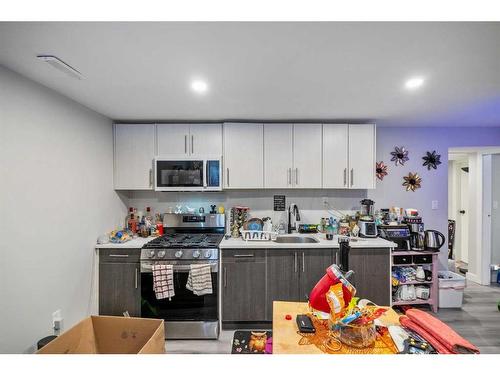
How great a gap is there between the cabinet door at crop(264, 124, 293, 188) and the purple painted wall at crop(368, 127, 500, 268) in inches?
52.3

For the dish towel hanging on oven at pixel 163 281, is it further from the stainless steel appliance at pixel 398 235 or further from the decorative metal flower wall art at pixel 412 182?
the decorative metal flower wall art at pixel 412 182

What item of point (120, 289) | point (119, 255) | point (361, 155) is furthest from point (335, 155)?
point (120, 289)

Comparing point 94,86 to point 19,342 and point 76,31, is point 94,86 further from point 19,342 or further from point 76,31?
point 19,342

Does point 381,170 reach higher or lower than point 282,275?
higher

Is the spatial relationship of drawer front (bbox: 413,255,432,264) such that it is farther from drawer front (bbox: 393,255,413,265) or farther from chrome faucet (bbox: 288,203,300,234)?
chrome faucet (bbox: 288,203,300,234)

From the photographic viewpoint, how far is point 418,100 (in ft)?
7.65

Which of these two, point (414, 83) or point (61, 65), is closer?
point (61, 65)

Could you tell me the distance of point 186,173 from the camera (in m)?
2.97

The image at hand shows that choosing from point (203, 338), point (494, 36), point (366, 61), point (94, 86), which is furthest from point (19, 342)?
point (494, 36)

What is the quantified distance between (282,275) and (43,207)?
223cm

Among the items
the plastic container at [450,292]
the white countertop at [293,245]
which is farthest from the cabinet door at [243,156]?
the plastic container at [450,292]

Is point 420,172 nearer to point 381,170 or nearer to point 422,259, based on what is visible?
point 381,170

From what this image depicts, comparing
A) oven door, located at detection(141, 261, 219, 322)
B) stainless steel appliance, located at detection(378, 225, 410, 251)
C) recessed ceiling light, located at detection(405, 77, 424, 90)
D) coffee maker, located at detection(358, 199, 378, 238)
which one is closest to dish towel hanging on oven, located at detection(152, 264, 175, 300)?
oven door, located at detection(141, 261, 219, 322)
